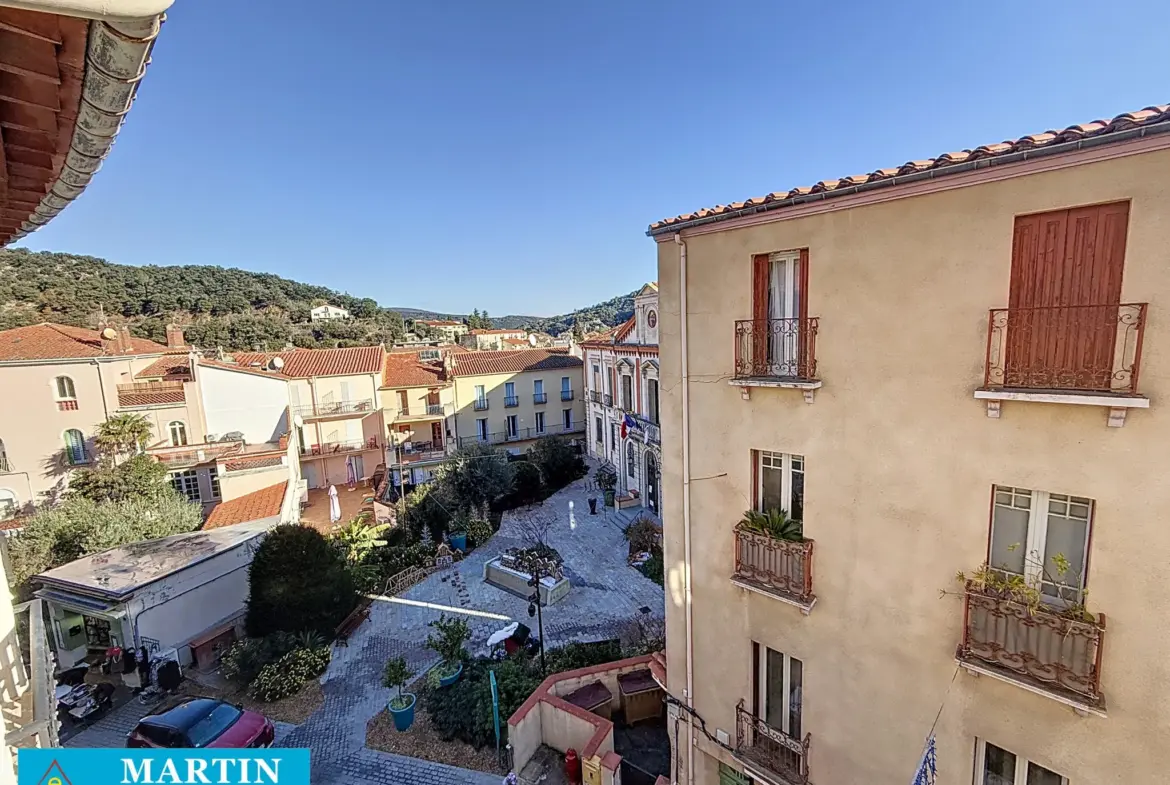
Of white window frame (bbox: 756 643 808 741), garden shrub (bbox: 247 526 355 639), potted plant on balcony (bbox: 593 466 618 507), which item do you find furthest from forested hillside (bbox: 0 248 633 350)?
white window frame (bbox: 756 643 808 741)

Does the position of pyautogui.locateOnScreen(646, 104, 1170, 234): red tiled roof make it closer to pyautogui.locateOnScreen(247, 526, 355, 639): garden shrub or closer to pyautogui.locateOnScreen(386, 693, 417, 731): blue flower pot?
pyautogui.locateOnScreen(386, 693, 417, 731): blue flower pot

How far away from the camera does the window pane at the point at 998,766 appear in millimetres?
5311

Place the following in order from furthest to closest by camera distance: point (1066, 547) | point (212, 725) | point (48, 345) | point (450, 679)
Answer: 1. point (48, 345)
2. point (450, 679)
3. point (212, 725)
4. point (1066, 547)

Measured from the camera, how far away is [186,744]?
Result: 10.1m

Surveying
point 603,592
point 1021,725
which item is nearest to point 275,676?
point 603,592

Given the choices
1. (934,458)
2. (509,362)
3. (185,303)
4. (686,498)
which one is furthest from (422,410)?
(185,303)

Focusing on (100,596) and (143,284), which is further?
(143,284)

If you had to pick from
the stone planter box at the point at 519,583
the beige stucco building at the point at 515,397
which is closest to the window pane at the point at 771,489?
the stone planter box at the point at 519,583

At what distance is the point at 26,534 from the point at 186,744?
1437 centimetres

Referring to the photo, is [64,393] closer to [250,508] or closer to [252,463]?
[252,463]

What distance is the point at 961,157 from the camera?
15.6 ft

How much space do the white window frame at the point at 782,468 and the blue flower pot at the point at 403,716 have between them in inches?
387

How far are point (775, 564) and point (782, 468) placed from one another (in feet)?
4.20

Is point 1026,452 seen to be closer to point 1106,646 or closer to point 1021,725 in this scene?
point 1106,646
